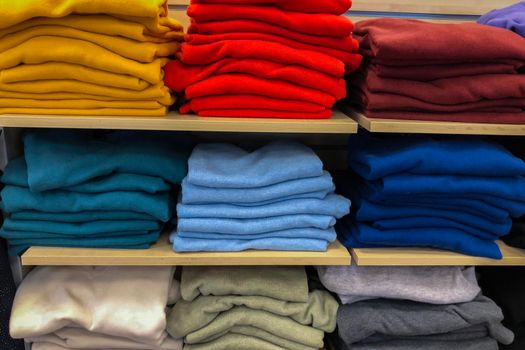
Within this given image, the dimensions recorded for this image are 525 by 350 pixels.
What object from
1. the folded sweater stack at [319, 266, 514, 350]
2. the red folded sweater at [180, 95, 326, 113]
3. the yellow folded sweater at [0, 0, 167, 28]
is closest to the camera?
the yellow folded sweater at [0, 0, 167, 28]

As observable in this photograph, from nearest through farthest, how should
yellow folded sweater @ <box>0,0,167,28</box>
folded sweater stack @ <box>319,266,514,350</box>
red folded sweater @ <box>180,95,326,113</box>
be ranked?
yellow folded sweater @ <box>0,0,167,28</box> < red folded sweater @ <box>180,95,326,113</box> < folded sweater stack @ <box>319,266,514,350</box>

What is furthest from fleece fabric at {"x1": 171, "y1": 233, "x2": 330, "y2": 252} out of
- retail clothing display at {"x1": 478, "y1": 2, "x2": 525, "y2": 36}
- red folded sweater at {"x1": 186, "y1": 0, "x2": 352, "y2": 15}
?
retail clothing display at {"x1": 478, "y1": 2, "x2": 525, "y2": 36}

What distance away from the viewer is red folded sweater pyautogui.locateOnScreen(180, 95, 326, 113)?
745mm

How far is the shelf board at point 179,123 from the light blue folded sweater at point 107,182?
0.37 ft

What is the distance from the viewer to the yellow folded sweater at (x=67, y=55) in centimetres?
68

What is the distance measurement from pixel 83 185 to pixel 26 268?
282 mm

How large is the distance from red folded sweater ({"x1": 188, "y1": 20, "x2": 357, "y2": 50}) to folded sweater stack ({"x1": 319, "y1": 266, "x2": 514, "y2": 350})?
18.9 inches

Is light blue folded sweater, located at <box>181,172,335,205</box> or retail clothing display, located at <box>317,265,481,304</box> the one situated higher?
light blue folded sweater, located at <box>181,172,335,205</box>

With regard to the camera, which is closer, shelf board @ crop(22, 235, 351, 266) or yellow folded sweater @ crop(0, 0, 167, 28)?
yellow folded sweater @ crop(0, 0, 167, 28)

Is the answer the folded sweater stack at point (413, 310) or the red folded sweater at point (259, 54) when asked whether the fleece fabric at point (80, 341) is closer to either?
the folded sweater stack at point (413, 310)

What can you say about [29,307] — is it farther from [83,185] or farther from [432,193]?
[432,193]

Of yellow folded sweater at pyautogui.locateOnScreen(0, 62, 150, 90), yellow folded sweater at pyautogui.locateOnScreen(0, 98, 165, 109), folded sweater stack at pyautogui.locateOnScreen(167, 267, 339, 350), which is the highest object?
yellow folded sweater at pyautogui.locateOnScreen(0, 62, 150, 90)

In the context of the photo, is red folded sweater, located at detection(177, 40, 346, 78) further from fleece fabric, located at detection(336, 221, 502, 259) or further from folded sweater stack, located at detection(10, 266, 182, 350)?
folded sweater stack, located at detection(10, 266, 182, 350)

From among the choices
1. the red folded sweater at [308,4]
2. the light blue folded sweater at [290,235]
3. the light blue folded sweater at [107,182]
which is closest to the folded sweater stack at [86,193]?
the light blue folded sweater at [107,182]
